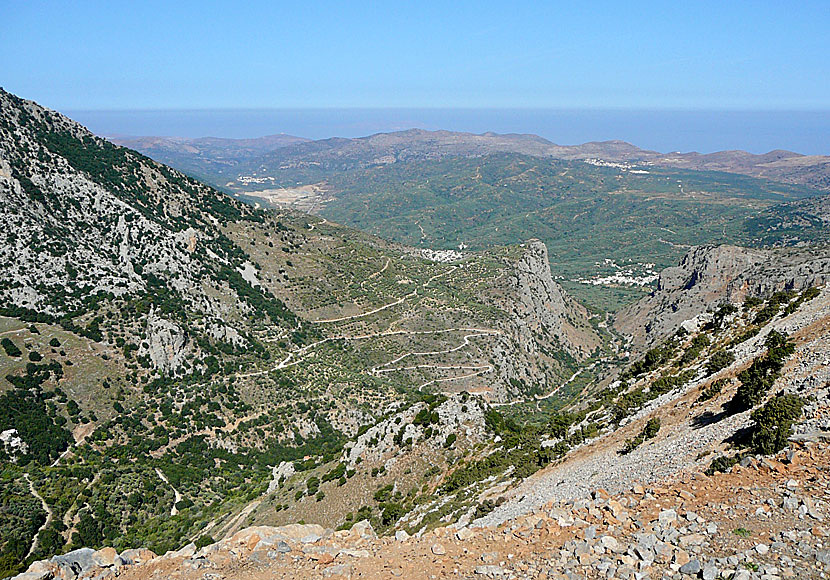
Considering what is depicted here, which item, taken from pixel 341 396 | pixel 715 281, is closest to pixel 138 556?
pixel 341 396

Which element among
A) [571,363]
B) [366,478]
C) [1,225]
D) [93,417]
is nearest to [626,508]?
[366,478]

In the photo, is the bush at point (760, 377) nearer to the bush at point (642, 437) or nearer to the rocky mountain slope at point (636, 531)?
the rocky mountain slope at point (636, 531)

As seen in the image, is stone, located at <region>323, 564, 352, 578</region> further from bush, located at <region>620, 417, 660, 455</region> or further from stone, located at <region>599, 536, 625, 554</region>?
bush, located at <region>620, 417, 660, 455</region>

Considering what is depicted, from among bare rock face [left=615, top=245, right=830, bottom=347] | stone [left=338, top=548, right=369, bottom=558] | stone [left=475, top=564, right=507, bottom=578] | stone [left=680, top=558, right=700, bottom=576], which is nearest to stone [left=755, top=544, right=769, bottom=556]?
stone [left=680, top=558, right=700, bottom=576]

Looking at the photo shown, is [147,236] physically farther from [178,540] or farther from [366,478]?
[366,478]

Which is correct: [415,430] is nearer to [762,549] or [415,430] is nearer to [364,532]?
[364,532]
